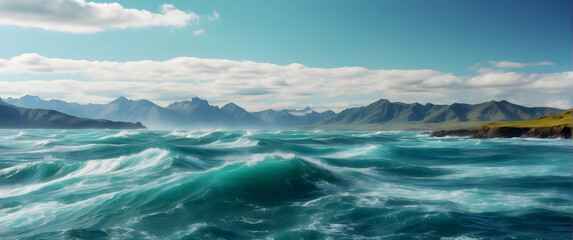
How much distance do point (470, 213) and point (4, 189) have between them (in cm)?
2969

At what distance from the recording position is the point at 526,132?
10350 cm


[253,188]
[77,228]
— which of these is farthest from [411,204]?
[77,228]

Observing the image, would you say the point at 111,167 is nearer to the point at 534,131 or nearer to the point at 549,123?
the point at 534,131

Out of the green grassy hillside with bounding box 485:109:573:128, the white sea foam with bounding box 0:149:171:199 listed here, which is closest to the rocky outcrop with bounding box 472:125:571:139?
the green grassy hillside with bounding box 485:109:573:128

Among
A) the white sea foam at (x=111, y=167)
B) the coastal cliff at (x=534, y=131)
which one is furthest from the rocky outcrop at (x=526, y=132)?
the white sea foam at (x=111, y=167)

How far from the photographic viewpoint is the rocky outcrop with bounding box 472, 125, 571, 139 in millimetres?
91887

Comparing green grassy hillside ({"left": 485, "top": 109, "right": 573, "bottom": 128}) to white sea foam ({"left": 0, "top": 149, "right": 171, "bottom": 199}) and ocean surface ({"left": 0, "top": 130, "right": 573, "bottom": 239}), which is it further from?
white sea foam ({"left": 0, "top": 149, "right": 171, "bottom": 199})

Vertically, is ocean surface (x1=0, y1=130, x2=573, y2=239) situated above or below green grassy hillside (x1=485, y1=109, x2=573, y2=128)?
below

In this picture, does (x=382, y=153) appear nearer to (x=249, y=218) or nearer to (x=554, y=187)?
(x=554, y=187)

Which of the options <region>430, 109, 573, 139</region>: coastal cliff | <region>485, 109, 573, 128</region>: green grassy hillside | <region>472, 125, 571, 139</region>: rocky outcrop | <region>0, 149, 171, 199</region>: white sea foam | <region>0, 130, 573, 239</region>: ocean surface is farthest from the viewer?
<region>485, 109, 573, 128</region>: green grassy hillside

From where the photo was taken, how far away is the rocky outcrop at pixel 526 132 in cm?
9189

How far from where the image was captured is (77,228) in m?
16.3

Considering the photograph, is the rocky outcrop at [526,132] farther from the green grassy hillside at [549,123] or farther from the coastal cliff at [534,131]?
the green grassy hillside at [549,123]

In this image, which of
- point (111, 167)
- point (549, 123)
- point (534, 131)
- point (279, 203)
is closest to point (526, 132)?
point (534, 131)
